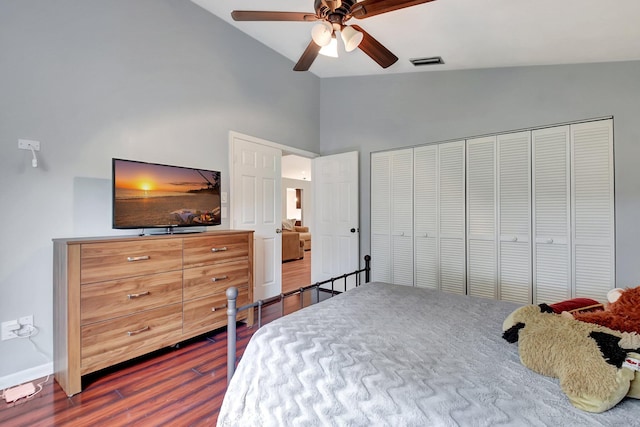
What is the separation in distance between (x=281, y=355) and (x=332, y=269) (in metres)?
3.09

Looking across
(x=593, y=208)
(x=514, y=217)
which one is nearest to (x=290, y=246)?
(x=514, y=217)

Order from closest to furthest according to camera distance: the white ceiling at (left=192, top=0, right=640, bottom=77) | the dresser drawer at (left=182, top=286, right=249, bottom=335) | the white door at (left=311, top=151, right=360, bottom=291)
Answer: the white ceiling at (left=192, top=0, right=640, bottom=77), the dresser drawer at (left=182, top=286, right=249, bottom=335), the white door at (left=311, top=151, right=360, bottom=291)

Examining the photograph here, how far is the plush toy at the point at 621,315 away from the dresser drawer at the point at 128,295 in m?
2.46

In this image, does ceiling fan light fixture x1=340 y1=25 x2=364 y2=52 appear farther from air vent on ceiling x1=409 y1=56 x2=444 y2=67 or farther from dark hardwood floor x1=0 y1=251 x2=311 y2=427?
dark hardwood floor x1=0 y1=251 x2=311 y2=427

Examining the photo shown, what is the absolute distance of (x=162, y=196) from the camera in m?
2.43

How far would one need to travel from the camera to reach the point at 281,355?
1165mm

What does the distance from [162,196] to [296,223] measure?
8333mm

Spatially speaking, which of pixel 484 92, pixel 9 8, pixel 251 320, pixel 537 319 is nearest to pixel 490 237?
pixel 484 92

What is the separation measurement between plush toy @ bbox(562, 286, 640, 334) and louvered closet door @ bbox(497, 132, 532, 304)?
1752 mm

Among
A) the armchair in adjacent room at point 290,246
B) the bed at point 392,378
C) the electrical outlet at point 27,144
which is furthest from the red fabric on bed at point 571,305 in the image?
the armchair in adjacent room at point 290,246

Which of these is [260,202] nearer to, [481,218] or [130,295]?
[130,295]

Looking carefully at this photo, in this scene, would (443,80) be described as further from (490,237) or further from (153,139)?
(153,139)

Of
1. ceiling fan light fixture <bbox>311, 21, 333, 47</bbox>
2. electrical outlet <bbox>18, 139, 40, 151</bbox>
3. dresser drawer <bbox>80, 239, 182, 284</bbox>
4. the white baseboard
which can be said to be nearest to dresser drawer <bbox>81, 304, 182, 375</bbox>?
dresser drawer <bbox>80, 239, 182, 284</bbox>

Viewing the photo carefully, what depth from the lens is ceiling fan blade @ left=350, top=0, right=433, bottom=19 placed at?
5.64 feet
